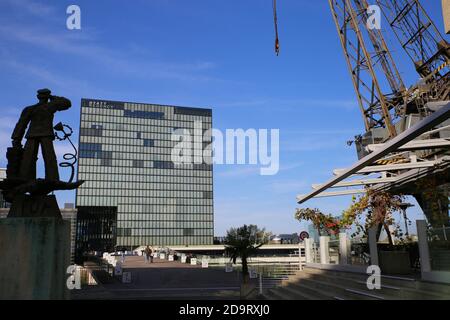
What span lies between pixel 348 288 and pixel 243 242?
646 cm

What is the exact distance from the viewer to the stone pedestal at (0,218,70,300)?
269 inches

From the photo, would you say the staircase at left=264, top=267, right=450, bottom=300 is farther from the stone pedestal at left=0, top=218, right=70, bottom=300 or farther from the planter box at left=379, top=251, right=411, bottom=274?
the stone pedestal at left=0, top=218, right=70, bottom=300

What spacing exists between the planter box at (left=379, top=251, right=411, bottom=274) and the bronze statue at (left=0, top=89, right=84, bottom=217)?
9.10 meters

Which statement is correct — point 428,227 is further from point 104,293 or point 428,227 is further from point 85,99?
point 85,99

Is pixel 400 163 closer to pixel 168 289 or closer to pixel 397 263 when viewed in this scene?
pixel 397 263

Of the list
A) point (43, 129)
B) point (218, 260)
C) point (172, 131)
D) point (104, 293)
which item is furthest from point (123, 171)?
point (43, 129)

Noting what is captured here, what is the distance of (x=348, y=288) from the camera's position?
1190 centimetres

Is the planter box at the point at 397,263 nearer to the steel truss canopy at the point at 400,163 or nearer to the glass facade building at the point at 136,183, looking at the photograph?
the steel truss canopy at the point at 400,163

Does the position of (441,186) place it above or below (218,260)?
above

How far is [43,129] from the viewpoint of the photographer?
26.8 ft

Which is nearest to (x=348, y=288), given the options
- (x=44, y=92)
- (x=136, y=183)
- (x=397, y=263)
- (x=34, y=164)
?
(x=397, y=263)

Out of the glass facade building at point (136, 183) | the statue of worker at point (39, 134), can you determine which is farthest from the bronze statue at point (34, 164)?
the glass facade building at point (136, 183)

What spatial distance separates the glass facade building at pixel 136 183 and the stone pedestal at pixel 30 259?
361ft

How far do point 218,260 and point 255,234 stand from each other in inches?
613
